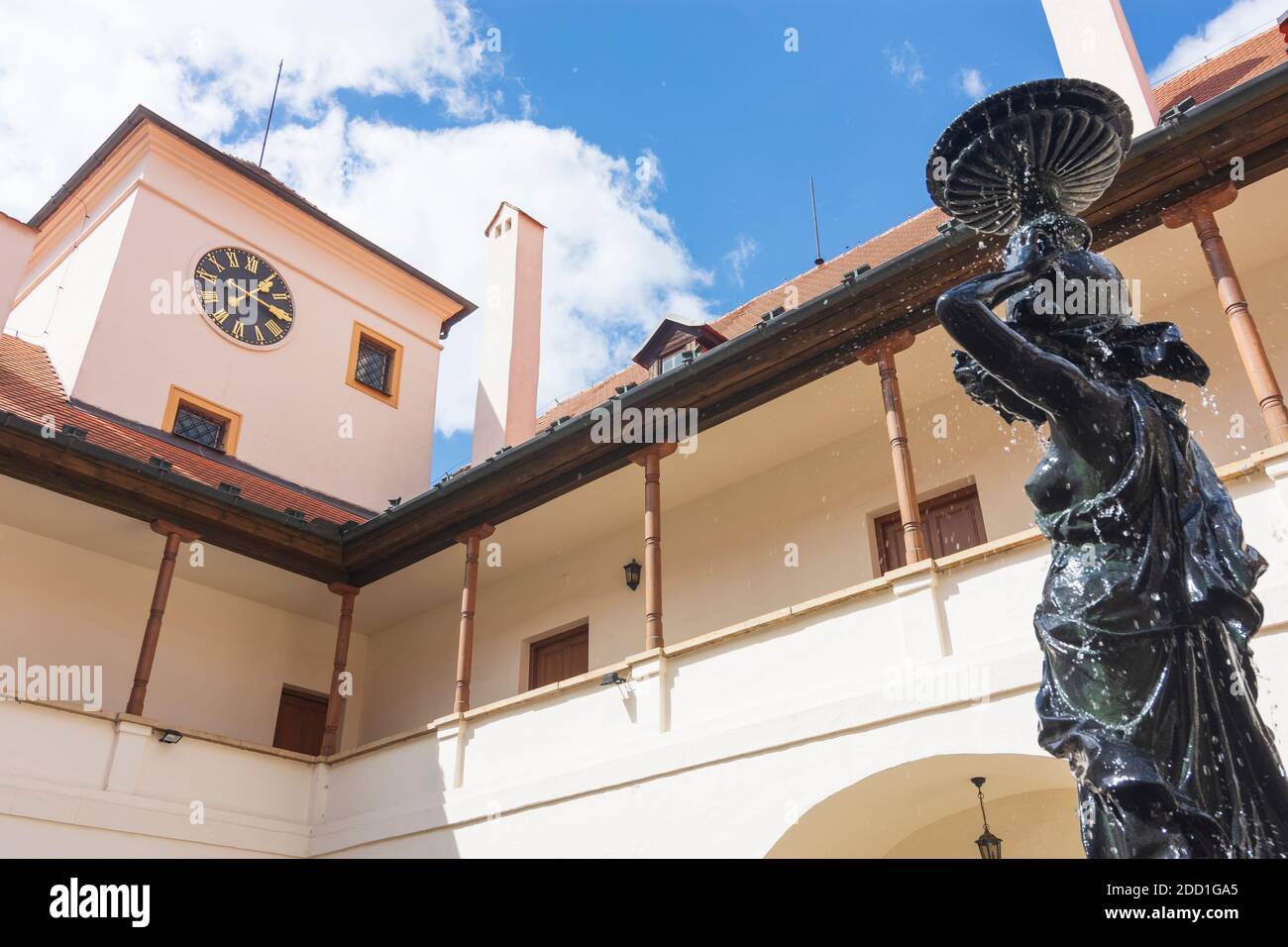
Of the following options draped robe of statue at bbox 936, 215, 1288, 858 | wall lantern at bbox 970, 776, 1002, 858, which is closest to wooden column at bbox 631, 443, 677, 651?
wall lantern at bbox 970, 776, 1002, 858

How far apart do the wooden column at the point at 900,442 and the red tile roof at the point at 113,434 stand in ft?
25.4

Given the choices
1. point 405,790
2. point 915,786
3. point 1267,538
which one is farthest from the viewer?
point 405,790

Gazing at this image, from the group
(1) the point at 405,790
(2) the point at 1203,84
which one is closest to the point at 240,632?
(1) the point at 405,790

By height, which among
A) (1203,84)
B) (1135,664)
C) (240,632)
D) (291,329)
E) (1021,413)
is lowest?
(1135,664)

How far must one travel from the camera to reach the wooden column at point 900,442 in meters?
8.72

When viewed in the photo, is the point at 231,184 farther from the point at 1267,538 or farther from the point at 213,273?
the point at 1267,538

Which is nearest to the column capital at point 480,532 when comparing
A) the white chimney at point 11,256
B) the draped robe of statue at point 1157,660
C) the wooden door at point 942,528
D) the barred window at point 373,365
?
the wooden door at point 942,528

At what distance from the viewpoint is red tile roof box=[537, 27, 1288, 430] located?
473 inches

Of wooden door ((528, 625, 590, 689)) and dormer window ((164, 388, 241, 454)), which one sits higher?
dormer window ((164, 388, 241, 454))

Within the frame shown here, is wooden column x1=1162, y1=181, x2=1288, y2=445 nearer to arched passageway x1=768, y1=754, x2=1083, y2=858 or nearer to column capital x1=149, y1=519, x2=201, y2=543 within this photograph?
arched passageway x1=768, y1=754, x2=1083, y2=858

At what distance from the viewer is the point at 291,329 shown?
18.4 m

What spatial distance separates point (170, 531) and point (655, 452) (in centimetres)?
558
